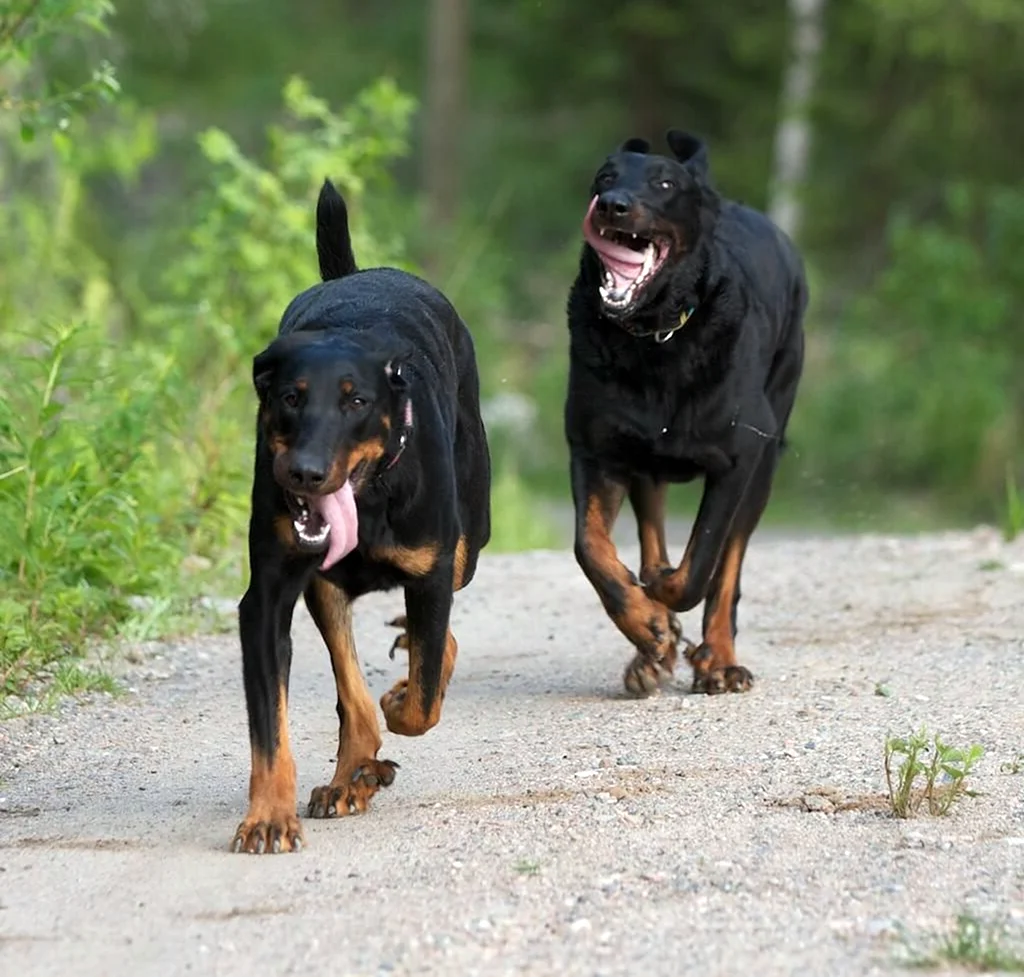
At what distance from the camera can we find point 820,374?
70.2 ft

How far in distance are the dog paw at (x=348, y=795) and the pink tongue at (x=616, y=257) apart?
2103 millimetres

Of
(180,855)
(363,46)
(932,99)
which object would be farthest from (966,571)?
(363,46)

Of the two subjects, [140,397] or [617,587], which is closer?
[617,587]

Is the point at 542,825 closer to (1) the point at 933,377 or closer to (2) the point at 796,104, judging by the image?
(1) the point at 933,377

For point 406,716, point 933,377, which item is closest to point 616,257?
point 406,716

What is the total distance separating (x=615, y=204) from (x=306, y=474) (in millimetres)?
2278

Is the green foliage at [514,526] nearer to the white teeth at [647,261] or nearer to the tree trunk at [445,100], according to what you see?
the white teeth at [647,261]

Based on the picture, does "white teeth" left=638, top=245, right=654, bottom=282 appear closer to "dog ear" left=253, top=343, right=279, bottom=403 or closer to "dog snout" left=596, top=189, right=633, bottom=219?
"dog snout" left=596, top=189, right=633, bottom=219

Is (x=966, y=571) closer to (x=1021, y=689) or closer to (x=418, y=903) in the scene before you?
(x=1021, y=689)

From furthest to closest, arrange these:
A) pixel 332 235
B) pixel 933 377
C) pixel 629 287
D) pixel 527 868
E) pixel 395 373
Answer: pixel 933 377, pixel 629 287, pixel 332 235, pixel 395 373, pixel 527 868

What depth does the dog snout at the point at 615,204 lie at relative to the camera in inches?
271

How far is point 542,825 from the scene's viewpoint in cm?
536

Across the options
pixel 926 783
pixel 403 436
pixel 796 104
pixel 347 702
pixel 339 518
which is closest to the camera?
pixel 339 518

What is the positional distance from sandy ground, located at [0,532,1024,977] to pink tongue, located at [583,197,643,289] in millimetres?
1408
